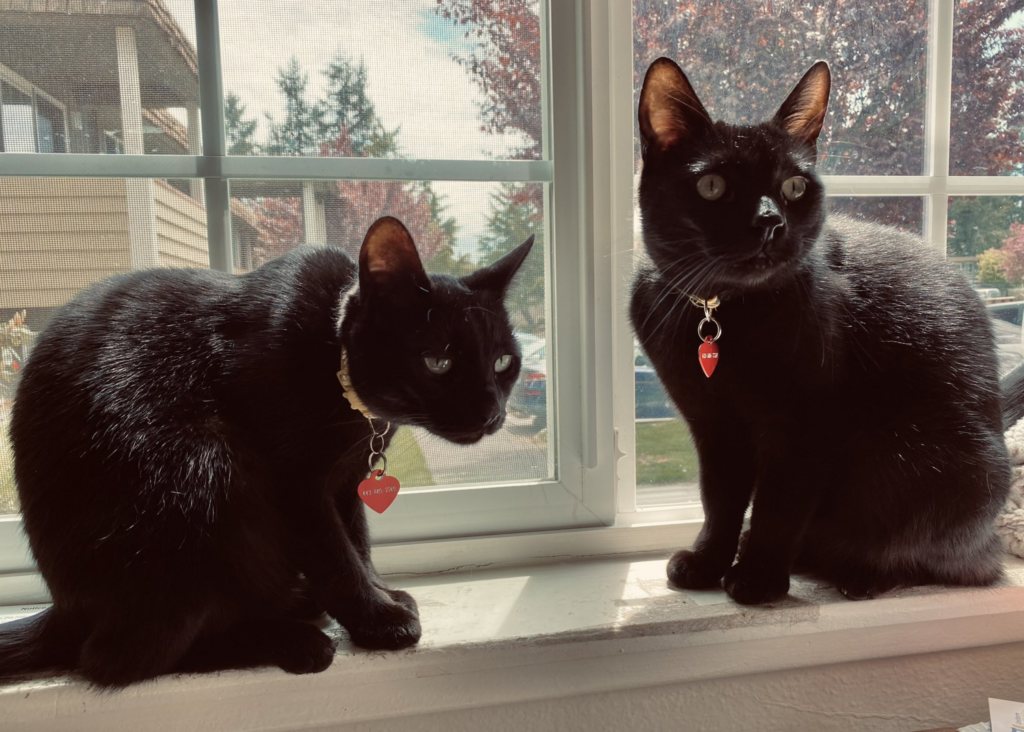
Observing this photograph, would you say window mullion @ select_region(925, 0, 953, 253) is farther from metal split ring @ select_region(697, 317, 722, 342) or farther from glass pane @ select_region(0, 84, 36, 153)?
glass pane @ select_region(0, 84, 36, 153)

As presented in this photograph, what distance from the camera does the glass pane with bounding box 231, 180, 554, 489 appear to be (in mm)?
1113

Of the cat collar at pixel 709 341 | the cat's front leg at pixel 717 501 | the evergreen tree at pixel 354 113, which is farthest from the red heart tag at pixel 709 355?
the evergreen tree at pixel 354 113

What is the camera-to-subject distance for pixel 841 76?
1.29 meters

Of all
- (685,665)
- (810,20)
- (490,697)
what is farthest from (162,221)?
(810,20)

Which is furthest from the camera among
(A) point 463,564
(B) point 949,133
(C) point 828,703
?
(B) point 949,133

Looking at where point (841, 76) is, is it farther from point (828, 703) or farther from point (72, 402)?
point (72, 402)

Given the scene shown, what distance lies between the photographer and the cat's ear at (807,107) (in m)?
0.94

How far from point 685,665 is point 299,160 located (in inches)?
37.9

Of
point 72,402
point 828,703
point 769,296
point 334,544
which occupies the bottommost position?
point 828,703

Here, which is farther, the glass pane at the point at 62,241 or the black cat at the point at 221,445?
the glass pane at the point at 62,241

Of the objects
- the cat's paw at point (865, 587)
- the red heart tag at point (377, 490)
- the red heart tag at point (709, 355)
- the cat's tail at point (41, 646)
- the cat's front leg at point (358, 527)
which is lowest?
the cat's paw at point (865, 587)

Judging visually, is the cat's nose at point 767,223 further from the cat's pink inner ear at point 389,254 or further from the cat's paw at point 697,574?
the cat's paw at point 697,574

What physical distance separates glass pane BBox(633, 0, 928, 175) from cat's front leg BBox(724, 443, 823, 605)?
0.62 metres

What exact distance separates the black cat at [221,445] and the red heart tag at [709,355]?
28cm
